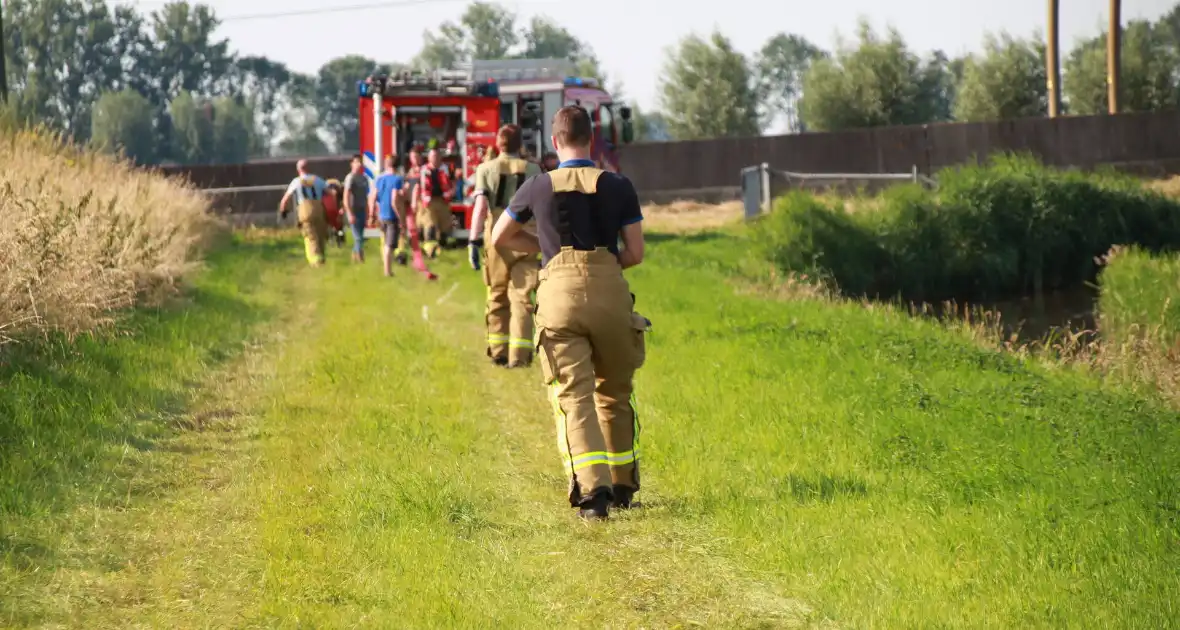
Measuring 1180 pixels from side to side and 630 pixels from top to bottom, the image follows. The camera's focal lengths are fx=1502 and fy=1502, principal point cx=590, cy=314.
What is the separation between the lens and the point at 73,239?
13.1 metres

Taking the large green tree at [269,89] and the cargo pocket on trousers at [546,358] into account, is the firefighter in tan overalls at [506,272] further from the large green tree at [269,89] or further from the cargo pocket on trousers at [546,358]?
the large green tree at [269,89]

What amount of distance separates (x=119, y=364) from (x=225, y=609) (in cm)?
614

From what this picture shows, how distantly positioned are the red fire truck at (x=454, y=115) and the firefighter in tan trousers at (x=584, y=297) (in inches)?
726

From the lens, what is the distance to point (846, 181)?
4162 cm

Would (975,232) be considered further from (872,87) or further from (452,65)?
(872,87)

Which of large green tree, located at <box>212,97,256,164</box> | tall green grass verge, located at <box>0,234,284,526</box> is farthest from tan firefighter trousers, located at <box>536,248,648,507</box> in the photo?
large green tree, located at <box>212,97,256,164</box>

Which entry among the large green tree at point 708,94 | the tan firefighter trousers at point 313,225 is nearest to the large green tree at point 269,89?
the large green tree at point 708,94

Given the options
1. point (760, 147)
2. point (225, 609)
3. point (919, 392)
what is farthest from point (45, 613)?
point (760, 147)

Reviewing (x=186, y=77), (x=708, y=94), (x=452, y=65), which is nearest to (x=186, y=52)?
(x=186, y=77)

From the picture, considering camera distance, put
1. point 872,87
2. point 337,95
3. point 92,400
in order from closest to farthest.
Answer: point 92,400
point 872,87
point 337,95

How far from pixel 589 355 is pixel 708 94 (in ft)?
198

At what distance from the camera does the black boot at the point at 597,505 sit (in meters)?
7.45

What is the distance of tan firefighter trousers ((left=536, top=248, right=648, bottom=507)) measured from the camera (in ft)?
24.3

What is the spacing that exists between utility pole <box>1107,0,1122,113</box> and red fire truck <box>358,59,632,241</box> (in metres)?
25.4
